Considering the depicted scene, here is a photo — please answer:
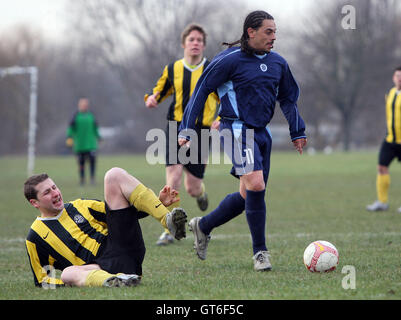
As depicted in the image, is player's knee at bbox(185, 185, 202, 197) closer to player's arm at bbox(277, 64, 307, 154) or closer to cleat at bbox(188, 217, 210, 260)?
cleat at bbox(188, 217, 210, 260)

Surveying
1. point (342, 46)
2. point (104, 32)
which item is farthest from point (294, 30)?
point (104, 32)

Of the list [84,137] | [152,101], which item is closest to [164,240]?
[152,101]

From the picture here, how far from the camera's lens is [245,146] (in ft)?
16.8

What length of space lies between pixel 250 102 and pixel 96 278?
1.88 meters

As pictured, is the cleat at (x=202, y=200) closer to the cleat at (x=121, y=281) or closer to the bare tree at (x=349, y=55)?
the cleat at (x=121, y=281)

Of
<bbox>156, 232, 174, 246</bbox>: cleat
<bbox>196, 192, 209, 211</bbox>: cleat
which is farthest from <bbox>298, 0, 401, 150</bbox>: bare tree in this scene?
<bbox>156, 232, 174, 246</bbox>: cleat

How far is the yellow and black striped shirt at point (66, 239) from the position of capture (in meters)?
4.48

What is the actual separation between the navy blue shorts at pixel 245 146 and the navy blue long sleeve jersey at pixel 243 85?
0.07m

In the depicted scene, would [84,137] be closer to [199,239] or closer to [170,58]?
[199,239]

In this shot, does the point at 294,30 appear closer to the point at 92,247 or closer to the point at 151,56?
the point at 151,56

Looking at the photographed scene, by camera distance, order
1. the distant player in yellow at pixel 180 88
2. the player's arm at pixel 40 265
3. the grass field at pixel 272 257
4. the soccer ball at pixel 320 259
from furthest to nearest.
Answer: the distant player in yellow at pixel 180 88, the soccer ball at pixel 320 259, the player's arm at pixel 40 265, the grass field at pixel 272 257

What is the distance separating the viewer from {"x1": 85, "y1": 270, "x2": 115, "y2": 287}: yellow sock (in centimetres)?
430

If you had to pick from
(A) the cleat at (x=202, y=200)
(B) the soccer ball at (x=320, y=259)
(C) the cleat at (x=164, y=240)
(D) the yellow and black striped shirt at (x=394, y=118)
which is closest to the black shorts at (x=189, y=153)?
(A) the cleat at (x=202, y=200)

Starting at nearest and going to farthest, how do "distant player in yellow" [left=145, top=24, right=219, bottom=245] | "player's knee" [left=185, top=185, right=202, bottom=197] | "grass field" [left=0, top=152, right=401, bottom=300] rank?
"grass field" [left=0, top=152, right=401, bottom=300] < "distant player in yellow" [left=145, top=24, right=219, bottom=245] < "player's knee" [left=185, top=185, right=202, bottom=197]
